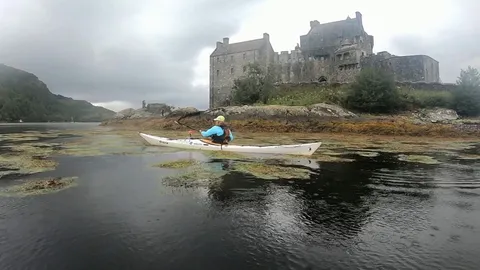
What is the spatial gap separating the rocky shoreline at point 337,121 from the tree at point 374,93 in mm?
1614

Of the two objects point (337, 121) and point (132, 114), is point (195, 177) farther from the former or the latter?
point (132, 114)

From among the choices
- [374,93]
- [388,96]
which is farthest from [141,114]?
[388,96]

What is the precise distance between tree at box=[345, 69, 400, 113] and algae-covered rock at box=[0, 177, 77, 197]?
33423 mm

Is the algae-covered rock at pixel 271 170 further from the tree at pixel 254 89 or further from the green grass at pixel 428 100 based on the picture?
the green grass at pixel 428 100

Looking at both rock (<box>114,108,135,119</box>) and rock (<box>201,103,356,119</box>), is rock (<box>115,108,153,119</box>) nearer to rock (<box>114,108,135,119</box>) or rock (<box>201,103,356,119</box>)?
rock (<box>114,108,135,119</box>)

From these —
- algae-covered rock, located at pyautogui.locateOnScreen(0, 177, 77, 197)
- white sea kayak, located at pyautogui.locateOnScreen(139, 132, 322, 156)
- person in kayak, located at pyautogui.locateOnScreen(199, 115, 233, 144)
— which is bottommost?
algae-covered rock, located at pyautogui.locateOnScreen(0, 177, 77, 197)

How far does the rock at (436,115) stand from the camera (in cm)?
3567

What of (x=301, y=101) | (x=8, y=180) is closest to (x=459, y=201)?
(x=8, y=180)

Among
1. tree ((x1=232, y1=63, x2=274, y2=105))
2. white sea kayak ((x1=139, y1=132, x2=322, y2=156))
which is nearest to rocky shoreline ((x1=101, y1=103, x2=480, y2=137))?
tree ((x1=232, y1=63, x2=274, y2=105))

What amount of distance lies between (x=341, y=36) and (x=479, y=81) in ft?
69.2

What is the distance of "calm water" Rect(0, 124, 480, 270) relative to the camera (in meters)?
5.29

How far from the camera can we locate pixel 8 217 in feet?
23.1

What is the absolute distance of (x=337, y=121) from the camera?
112ft

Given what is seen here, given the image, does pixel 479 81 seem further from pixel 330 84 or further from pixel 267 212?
pixel 267 212
